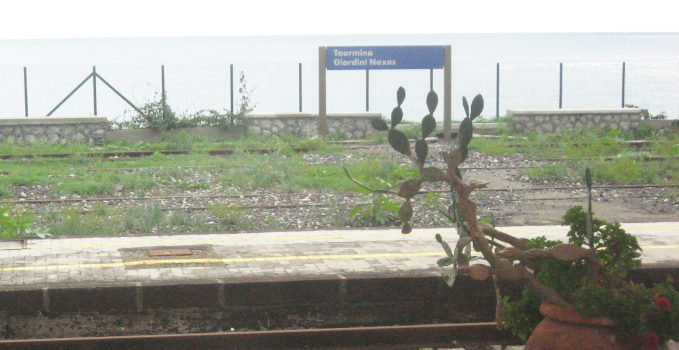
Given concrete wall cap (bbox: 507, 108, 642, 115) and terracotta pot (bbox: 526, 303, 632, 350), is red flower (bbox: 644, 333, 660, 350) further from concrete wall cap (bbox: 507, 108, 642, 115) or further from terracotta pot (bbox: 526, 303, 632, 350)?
concrete wall cap (bbox: 507, 108, 642, 115)

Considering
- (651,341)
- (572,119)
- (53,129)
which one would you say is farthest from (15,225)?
(572,119)

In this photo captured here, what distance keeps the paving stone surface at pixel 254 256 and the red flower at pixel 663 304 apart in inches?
152

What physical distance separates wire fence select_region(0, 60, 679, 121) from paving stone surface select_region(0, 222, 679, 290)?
46.3 feet

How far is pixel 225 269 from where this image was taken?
31.8 ft

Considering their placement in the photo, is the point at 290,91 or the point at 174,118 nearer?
the point at 174,118

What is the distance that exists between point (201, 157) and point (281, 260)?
34.1 feet

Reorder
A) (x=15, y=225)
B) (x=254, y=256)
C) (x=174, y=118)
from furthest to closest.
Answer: (x=174, y=118) → (x=15, y=225) → (x=254, y=256)

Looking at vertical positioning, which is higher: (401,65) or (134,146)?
(401,65)

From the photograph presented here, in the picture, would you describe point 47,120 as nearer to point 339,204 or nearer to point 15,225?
point 339,204

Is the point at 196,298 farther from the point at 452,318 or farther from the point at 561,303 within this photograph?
the point at 561,303

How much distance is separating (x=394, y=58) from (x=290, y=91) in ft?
80.2

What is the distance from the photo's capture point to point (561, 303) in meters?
5.96

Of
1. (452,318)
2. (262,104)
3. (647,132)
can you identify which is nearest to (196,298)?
(452,318)

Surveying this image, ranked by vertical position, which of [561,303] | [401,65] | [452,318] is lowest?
[452,318]
